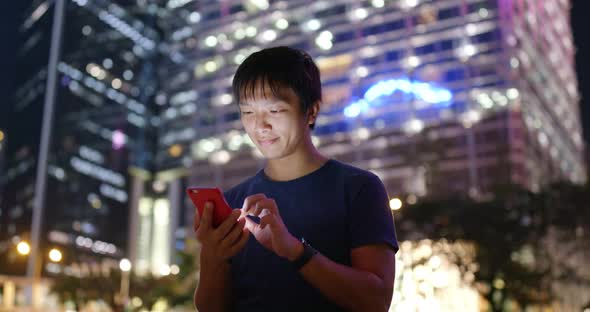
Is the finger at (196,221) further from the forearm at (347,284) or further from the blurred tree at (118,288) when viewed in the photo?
the blurred tree at (118,288)

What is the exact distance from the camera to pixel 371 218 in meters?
1.92

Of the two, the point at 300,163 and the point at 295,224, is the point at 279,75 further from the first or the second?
the point at 295,224

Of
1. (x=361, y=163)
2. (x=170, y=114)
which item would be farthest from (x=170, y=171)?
(x=361, y=163)

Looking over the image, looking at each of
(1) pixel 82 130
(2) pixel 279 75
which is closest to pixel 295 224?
(2) pixel 279 75

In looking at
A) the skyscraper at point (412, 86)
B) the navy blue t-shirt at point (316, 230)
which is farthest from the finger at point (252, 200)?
the skyscraper at point (412, 86)

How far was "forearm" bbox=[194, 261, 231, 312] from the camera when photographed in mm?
2029

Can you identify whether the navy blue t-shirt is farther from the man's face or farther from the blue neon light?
the blue neon light

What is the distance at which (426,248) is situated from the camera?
28359 mm

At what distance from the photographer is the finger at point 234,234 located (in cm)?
183

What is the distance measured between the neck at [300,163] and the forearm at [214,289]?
332mm

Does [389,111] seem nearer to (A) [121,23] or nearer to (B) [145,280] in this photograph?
(B) [145,280]

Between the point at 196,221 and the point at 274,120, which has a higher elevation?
the point at 274,120

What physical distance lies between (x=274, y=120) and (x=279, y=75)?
134mm

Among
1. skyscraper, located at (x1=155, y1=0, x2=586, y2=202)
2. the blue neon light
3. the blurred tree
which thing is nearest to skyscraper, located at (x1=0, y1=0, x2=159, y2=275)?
skyscraper, located at (x1=155, y1=0, x2=586, y2=202)
